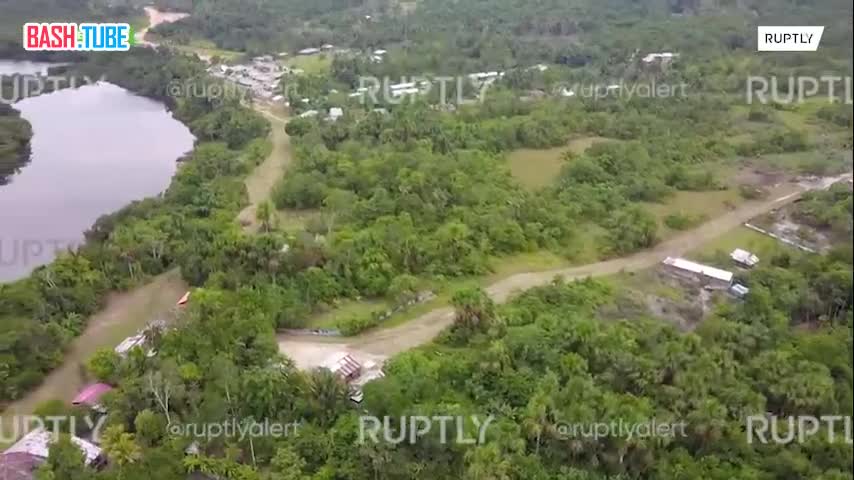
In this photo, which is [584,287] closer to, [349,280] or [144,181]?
[349,280]

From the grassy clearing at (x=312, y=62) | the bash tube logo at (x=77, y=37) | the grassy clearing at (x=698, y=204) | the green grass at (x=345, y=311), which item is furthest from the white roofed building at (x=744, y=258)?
the bash tube logo at (x=77, y=37)

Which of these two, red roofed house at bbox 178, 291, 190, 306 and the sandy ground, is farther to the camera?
the sandy ground

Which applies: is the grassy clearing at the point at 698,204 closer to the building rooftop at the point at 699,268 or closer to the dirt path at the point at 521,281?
the dirt path at the point at 521,281

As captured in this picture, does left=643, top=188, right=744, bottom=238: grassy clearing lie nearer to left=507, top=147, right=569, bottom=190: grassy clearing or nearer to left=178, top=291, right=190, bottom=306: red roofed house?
left=507, top=147, right=569, bottom=190: grassy clearing

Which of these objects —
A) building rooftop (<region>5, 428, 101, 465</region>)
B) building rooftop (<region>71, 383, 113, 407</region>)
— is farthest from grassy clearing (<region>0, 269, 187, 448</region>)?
building rooftop (<region>5, 428, 101, 465</region>)

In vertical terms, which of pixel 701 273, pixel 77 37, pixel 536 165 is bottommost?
pixel 701 273

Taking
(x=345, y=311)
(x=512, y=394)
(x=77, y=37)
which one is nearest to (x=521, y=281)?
(x=345, y=311)

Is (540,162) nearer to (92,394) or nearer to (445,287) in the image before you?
(445,287)
